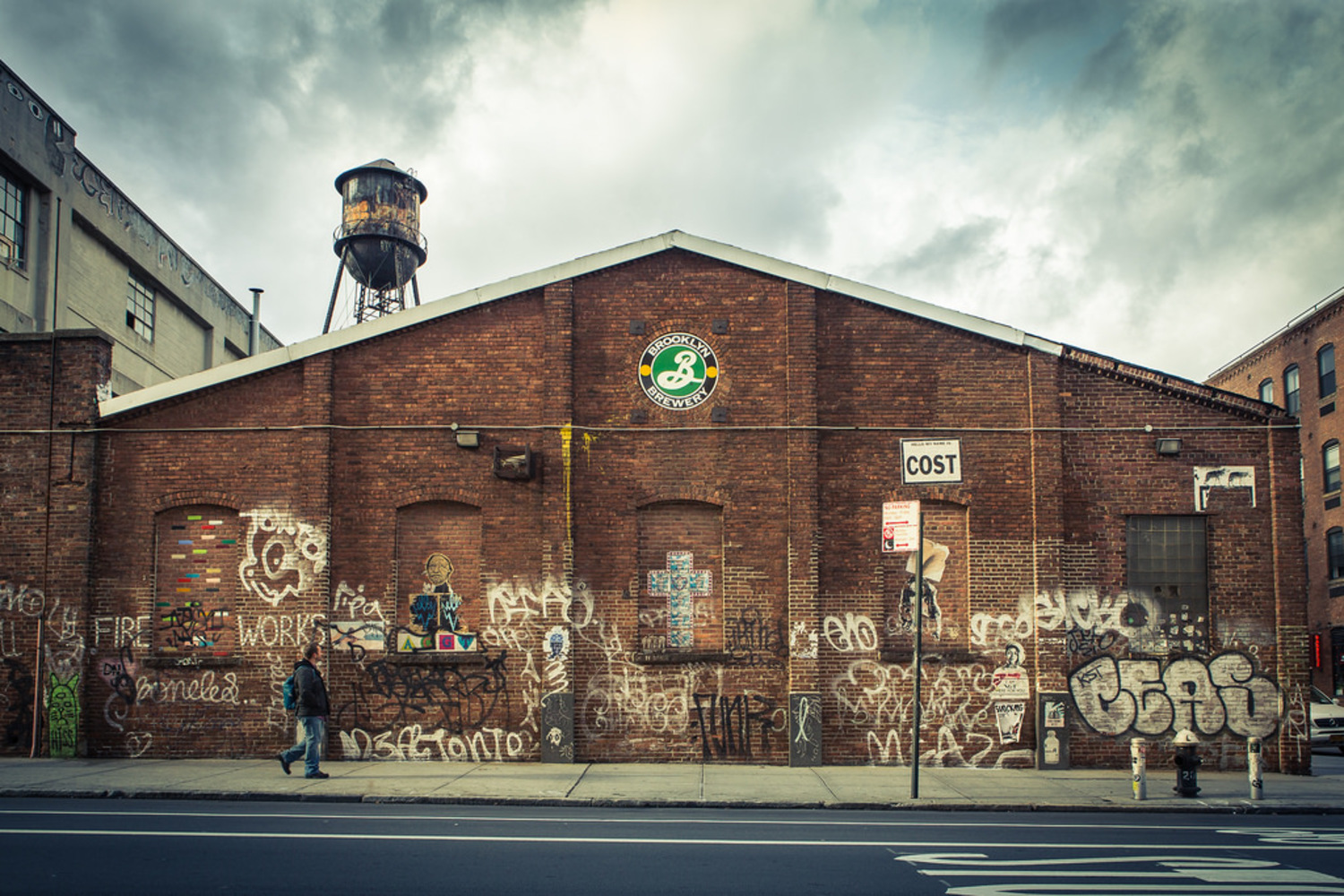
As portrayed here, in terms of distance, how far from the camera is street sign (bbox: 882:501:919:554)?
12547mm

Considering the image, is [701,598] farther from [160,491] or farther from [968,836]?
[160,491]

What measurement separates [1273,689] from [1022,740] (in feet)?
11.9

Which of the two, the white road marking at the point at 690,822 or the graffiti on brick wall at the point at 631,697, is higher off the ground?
the graffiti on brick wall at the point at 631,697

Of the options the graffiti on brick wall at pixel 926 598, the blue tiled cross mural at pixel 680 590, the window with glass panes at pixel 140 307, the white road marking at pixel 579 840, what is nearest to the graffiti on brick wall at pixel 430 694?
the blue tiled cross mural at pixel 680 590

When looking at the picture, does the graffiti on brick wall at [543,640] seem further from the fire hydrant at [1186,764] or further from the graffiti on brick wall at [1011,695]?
the fire hydrant at [1186,764]

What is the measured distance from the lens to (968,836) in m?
10.1

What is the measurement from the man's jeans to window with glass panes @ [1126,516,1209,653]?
11.2 m

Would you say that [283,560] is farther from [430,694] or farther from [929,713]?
[929,713]

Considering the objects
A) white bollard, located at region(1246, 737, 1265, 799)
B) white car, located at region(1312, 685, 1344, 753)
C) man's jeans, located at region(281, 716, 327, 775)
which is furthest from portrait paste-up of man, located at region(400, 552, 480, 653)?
white car, located at region(1312, 685, 1344, 753)

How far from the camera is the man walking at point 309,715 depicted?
13.3 m

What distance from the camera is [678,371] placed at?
15.7 m

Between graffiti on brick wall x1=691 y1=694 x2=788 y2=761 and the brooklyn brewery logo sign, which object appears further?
the brooklyn brewery logo sign

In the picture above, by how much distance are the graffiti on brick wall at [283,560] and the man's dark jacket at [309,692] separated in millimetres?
1699

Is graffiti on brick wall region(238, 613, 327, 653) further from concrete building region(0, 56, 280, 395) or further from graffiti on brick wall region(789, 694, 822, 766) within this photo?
concrete building region(0, 56, 280, 395)
